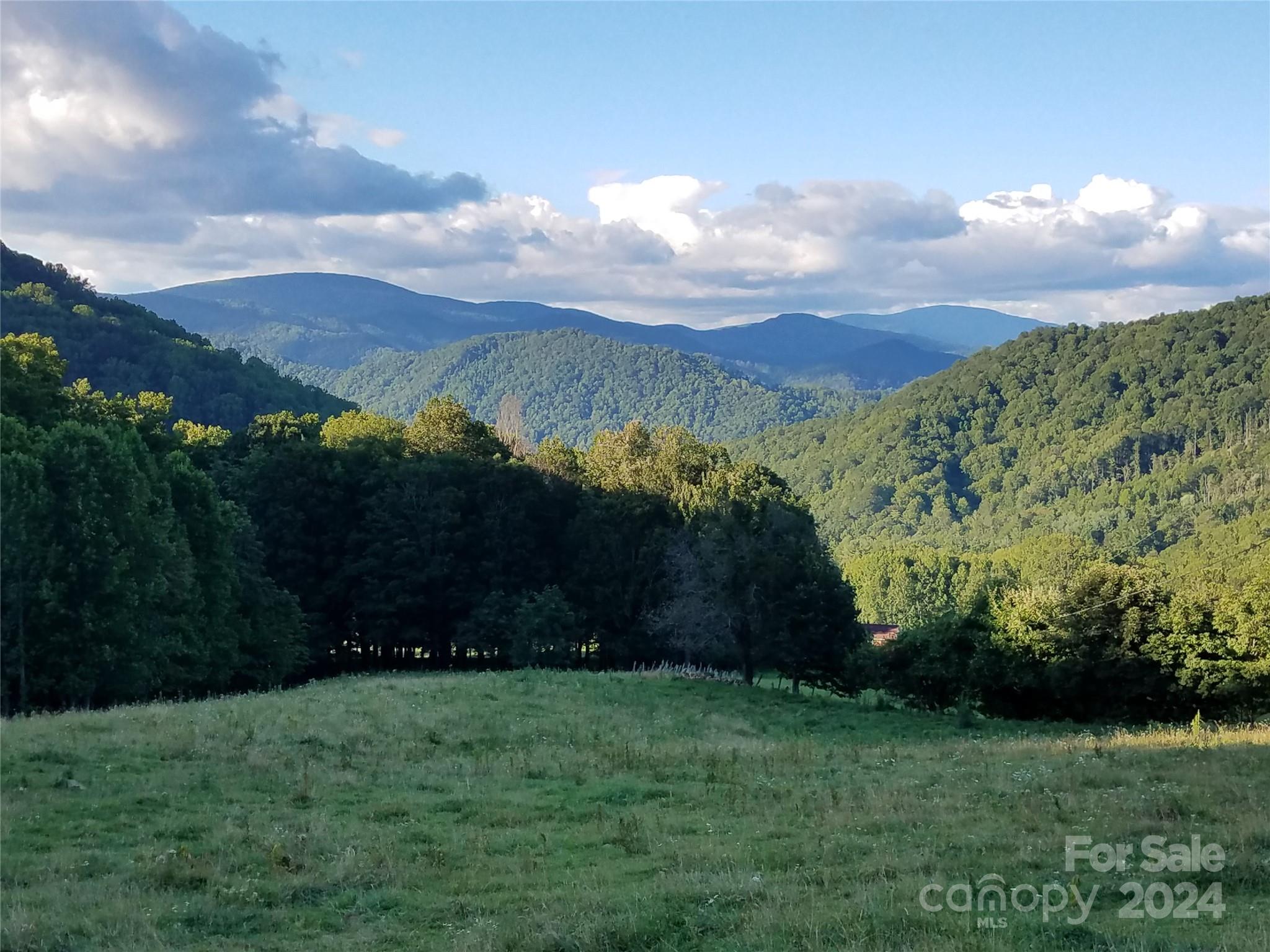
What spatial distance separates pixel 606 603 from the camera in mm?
53375

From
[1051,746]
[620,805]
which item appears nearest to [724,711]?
[1051,746]

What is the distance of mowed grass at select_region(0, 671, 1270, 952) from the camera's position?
342 inches

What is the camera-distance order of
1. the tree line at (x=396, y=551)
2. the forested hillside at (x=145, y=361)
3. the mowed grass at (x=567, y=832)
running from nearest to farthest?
the mowed grass at (x=567, y=832) < the tree line at (x=396, y=551) < the forested hillside at (x=145, y=361)

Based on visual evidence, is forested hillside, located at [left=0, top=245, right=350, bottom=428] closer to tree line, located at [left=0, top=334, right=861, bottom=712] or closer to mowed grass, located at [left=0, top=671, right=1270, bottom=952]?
tree line, located at [left=0, top=334, right=861, bottom=712]

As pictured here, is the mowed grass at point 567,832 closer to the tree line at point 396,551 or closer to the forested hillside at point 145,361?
the tree line at point 396,551

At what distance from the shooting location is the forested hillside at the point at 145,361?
11494 cm

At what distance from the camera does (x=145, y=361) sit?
125m

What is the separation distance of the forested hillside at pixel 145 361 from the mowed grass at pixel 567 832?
10395 cm

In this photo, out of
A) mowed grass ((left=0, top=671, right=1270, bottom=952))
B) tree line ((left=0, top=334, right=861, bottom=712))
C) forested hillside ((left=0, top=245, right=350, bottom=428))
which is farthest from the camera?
forested hillside ((left=0, top=245, right=350, bottom=428))

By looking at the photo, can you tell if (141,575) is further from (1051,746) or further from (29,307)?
(29,307)

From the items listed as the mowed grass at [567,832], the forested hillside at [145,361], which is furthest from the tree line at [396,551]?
the forested hillside at [145,361]

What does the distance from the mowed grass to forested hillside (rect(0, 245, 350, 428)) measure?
341 feet

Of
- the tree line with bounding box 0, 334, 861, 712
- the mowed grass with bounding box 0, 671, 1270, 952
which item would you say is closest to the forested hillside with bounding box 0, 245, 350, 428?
the tree line with bounding box 0, 334, 861, 712

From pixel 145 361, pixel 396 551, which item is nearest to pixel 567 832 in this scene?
pixel 396 551
